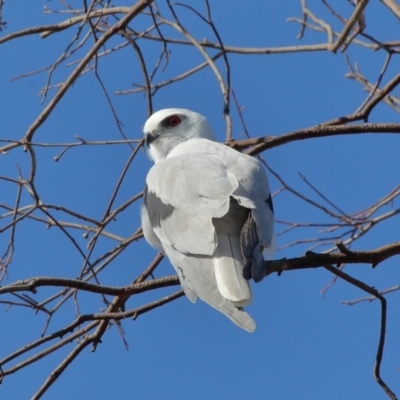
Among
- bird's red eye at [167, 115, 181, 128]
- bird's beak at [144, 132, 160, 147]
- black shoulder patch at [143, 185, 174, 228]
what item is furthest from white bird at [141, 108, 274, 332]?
bird's red eye at [167, 115, 181, 128]

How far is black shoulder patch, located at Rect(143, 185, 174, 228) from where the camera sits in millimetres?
4520

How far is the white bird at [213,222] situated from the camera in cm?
378

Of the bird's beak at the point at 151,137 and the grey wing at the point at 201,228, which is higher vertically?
the bird's beak at the point at 151,137

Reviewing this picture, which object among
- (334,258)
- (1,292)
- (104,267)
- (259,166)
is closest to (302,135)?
(259,166)

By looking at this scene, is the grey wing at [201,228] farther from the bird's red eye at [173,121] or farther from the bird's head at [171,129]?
the bird's red eye at [173,121]

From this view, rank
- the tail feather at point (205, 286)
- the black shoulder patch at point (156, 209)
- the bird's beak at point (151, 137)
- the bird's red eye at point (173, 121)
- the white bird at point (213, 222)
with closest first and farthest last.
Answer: the tail feather at point (205, 286), the white bird at point (213, 222), the black shoulder patch at point (156, 209), the bird's beak at point (151, 137), the bird's red eye at point (173, 121)

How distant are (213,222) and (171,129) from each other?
226 cm

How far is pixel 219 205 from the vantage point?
415cm

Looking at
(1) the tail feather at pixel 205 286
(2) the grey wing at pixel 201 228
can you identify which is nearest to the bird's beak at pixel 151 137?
(2) the grey wing at pixel 201 228

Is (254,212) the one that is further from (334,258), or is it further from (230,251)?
(334,258)

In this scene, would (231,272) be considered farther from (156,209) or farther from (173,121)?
(173,121)

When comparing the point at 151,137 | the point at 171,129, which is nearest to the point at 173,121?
the point at 171,129

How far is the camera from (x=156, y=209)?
462 cm

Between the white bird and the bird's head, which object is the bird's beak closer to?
the bird's head
